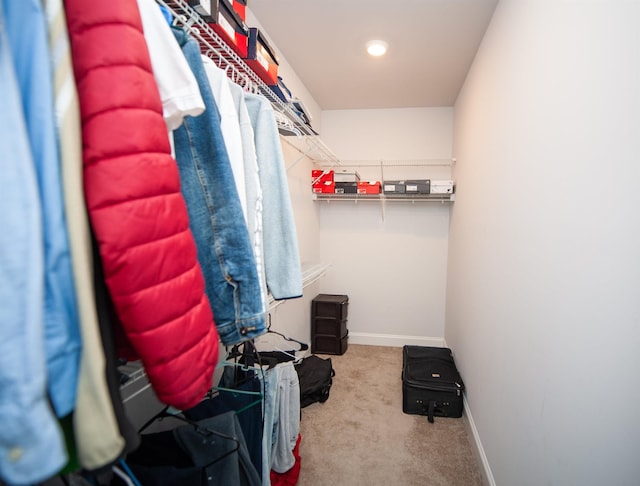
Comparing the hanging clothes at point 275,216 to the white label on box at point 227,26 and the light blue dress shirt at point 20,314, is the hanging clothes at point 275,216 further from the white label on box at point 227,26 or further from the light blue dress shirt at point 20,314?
the light blue dress shirt at point 20,314

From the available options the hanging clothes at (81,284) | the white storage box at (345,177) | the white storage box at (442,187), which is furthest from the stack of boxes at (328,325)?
the hanging clothes at (81,284)

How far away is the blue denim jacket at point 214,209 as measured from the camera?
26.5 inches

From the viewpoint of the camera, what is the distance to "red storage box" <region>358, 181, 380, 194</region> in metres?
2.82

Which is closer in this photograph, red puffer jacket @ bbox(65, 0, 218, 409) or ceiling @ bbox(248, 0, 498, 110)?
red puffer jacket @ bbox(65, 0, 218, 409)

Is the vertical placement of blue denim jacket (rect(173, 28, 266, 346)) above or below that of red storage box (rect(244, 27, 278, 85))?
below

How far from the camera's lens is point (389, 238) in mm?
3160

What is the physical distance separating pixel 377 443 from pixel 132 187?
6.61 ft

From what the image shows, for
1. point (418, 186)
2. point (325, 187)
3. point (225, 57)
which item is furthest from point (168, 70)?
point (418, 186)

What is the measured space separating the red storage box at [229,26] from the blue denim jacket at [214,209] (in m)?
0.30

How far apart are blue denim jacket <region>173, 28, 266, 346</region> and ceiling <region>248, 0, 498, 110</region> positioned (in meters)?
1.33

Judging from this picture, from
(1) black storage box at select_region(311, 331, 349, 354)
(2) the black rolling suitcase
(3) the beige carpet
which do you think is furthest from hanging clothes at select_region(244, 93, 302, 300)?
(1) black storage box at select_region(311, 331, 349, 354)

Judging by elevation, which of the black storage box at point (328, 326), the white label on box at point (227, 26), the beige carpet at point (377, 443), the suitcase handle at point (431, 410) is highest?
the white label on box at point (227, 26)

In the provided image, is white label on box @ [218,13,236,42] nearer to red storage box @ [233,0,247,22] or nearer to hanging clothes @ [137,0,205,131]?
red storage box @ [233,0,247,22]

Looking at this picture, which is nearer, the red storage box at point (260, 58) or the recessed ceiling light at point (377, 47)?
the red storage box at point (260, 58)
